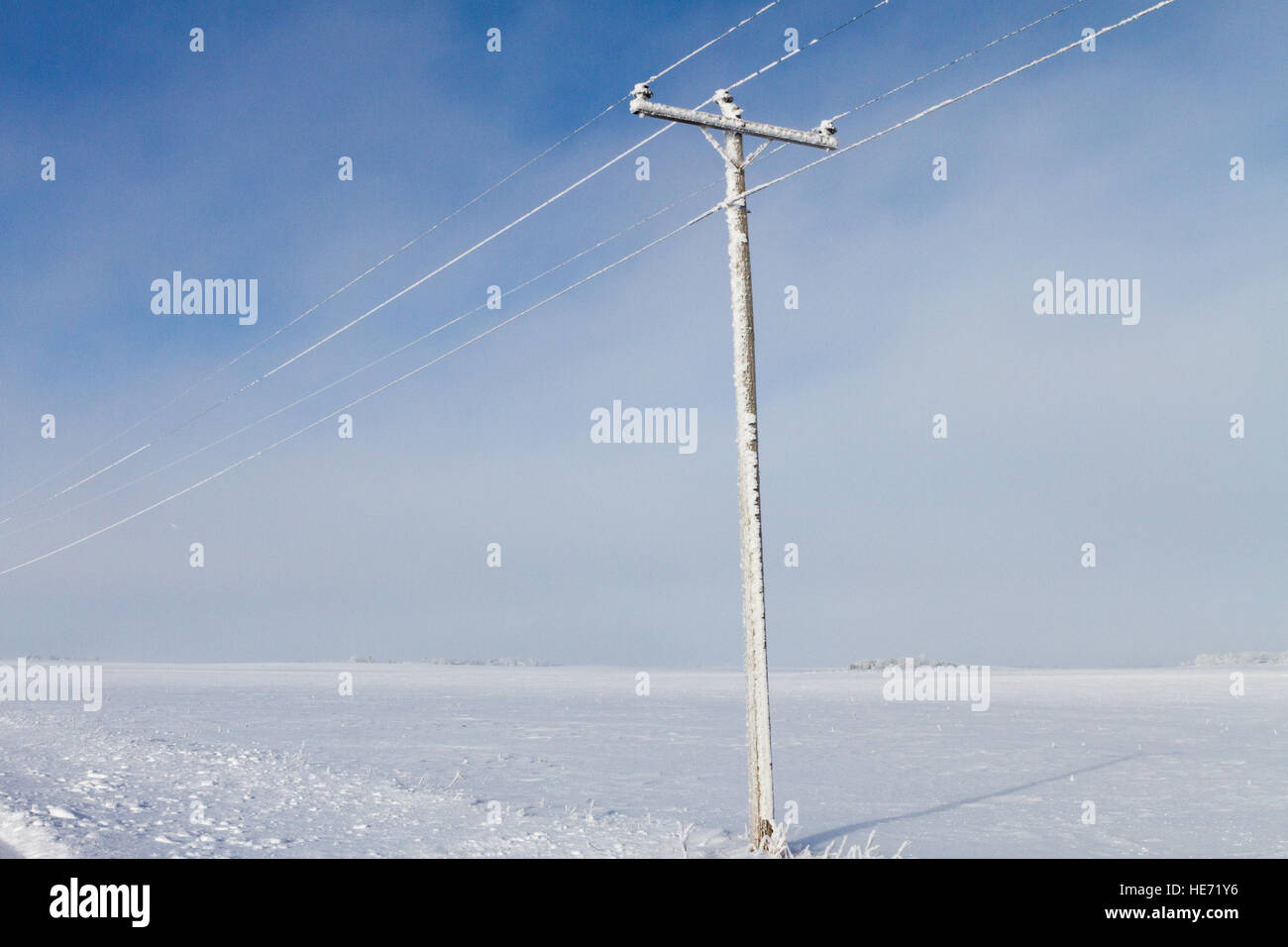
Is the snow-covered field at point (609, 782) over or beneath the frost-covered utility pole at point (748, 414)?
beneath

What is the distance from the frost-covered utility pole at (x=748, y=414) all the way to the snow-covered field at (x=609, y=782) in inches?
37.9

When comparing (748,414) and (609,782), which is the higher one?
(748,414)

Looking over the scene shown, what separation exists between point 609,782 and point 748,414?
28.4 feet

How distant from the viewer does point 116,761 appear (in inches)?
696

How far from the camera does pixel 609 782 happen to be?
17141mm

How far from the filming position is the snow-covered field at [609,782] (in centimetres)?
1171

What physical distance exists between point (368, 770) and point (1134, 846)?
13.0m

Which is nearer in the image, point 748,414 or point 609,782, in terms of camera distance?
point 748,414

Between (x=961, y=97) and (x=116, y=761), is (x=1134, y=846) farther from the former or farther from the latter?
(x=116, y=761)

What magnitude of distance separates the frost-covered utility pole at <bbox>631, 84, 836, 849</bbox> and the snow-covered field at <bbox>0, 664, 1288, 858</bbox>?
96 cm

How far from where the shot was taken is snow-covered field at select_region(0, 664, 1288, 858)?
38.4ft
